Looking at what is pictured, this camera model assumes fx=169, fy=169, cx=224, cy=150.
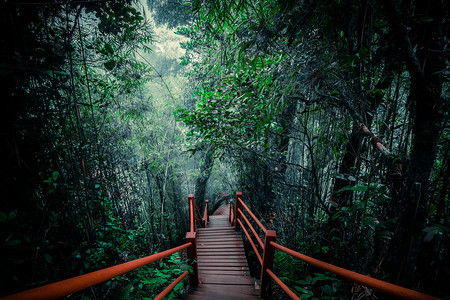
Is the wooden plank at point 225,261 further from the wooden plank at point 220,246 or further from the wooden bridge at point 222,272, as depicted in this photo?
the wooden plank at point 220,246

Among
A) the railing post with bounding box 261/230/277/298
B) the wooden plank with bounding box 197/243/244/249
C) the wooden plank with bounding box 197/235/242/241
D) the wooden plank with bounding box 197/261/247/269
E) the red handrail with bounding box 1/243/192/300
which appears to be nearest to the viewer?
the red handrail with bounding box 1/243/192/300

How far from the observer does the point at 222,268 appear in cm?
294

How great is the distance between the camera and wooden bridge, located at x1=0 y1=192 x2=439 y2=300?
0.62m

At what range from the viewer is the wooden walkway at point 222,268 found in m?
2.09

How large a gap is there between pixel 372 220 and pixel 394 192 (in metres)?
0.26

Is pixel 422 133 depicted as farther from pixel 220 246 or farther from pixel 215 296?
pixel 220 246

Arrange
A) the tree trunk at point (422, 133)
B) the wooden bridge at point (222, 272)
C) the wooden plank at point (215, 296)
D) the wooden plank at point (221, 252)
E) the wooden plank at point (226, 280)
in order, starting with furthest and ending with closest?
the wooden plank at point (221, 252)
the wooden plank at point (226, 280)
the wooden plank at point (215, 296)
the tree trunk at point (422, 133)
the wooden bridge at point (222, 272)

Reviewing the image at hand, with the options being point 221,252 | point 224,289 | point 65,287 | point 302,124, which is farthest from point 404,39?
point 221,252

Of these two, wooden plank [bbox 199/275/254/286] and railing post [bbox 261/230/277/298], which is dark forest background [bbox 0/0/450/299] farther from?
wooden plank [bbox 199/275/254/286]

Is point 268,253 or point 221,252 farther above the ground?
point 268,253

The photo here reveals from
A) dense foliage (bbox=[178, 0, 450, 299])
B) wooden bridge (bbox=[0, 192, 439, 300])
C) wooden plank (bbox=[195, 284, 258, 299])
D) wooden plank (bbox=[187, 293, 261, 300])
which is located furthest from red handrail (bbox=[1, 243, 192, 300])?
wooden plank (bbox=[195, 284, 258, 299])

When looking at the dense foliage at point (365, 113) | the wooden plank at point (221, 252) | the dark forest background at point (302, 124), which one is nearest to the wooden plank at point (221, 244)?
the wooden plank at point (221, 252)

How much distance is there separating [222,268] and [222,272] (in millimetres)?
125

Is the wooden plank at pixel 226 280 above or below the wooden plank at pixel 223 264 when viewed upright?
above
